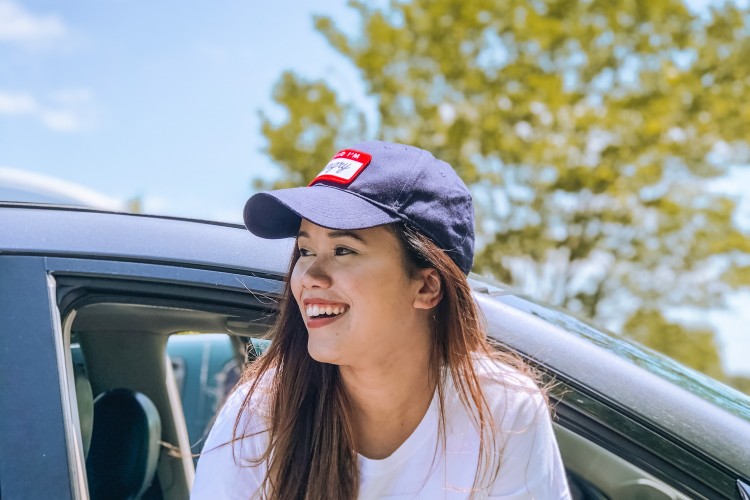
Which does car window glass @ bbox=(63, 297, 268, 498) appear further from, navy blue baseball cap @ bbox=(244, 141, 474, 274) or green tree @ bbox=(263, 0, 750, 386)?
green tree @ bbox=(263, 0, 750, 386)

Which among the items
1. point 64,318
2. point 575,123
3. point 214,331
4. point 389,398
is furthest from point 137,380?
point 575,123

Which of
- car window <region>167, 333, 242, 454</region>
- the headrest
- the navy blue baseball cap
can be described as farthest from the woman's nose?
car window <region>167, 333, 242, 454</region>

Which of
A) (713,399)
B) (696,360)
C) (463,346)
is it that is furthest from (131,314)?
(696,360)

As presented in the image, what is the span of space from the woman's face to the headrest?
71 cm

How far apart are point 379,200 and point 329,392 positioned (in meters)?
0.43

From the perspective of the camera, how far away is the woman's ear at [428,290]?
161 cm

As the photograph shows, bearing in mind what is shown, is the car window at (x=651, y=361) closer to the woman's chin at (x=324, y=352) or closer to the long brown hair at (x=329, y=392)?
the long brown hair at (x=329, y=392)

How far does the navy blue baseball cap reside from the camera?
147 centimetres

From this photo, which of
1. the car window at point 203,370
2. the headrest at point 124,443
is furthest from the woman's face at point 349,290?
the car window at point 203,370

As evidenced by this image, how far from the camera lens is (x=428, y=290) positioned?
162 cm

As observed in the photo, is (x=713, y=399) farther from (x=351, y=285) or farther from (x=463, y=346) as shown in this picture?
(x=351, y=285)

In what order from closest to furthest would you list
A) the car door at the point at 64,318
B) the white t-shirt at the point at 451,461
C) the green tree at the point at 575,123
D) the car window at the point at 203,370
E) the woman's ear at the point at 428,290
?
the car door at the point at 64,318, the white t-shirt at the point at 451,461, the woman's ear at the point at 428,290, the car window at the point at 203,370, the green tree at the point at 575,123

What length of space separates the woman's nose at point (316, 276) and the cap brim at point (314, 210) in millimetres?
103

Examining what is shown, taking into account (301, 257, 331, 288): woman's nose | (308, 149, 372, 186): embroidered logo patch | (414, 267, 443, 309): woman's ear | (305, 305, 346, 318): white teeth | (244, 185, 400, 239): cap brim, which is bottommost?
(305, 305, 346, 318): white teeth
